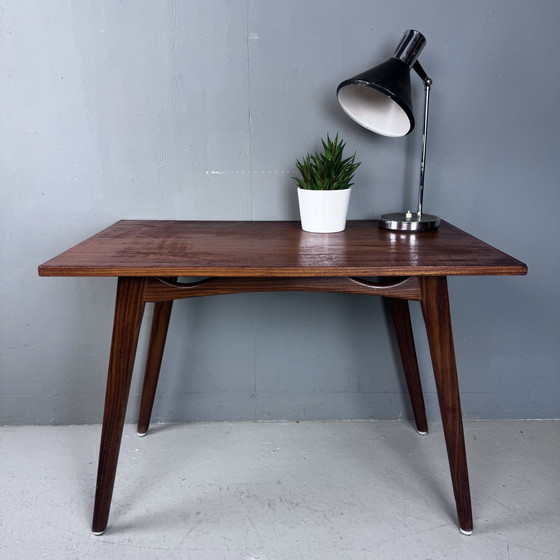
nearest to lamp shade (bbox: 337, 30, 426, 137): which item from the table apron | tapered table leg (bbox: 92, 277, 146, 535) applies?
the table apron

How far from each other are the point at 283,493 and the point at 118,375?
610 mm

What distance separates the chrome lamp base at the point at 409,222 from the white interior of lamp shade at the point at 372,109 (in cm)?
25

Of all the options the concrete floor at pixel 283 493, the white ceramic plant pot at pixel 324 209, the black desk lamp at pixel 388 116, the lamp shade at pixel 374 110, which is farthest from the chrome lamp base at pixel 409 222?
the concrete floor at pixel 283 493

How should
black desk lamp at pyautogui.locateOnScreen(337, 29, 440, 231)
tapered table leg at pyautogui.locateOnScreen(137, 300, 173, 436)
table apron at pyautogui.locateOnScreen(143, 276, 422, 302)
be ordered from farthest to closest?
tapered table leg at pyautogui.locateOnScreen(137, 300, 173, 436), black desk lamp at pyautogui.locateOnScreen(337, 29, 440, 231), table apron at pyautogui.locateOnScreen(143, 276, 422, 302)

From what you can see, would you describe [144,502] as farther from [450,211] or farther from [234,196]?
[450,211]

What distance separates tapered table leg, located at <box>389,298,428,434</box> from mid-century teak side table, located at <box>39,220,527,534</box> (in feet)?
1.11

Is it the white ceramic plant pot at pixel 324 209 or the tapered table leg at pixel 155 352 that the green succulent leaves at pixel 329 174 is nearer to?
the white ceramic plant pot at pixel 324 209

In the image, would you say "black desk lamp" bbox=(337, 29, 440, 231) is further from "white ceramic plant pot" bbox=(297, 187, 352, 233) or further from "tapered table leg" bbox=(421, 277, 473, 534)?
"tapered table leg" bbox=(421, 277, 473, 534)

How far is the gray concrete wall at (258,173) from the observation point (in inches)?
70.7

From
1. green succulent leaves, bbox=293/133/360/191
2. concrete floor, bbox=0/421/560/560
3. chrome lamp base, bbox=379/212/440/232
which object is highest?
green succulent leaves, bbox=293/133/360/191

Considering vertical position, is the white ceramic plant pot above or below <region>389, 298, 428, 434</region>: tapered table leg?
above

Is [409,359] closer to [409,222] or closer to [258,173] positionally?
[409,222]

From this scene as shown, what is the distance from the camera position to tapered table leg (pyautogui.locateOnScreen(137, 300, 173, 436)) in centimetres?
191

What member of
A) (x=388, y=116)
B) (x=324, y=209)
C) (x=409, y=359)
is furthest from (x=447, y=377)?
(x=388, y=116)
